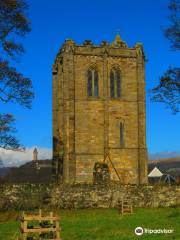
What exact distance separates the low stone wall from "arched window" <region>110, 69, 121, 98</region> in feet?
73.5

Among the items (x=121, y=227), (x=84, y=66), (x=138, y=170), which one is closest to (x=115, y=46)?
(x=84, y=66)

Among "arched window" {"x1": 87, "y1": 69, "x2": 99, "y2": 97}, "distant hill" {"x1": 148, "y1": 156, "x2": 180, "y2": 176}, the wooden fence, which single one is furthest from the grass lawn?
"distant hill" {"x1": 148, "y1": 156, "x2": 180, "y2": 176}

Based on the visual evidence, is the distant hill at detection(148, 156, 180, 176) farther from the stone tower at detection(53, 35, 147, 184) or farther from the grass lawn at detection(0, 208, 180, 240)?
the grass lawn at detection(0, 208, 180, 240)

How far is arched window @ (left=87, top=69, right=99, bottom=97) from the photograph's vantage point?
51.7 meters

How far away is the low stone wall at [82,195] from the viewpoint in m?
28.8

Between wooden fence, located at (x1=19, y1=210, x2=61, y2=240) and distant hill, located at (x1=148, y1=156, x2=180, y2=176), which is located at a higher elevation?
distant hill, located at (x1=148, y1=156, x2=180, y2=176)

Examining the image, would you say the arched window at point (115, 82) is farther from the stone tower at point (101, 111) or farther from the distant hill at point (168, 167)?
the distant hill at point (168, 167)

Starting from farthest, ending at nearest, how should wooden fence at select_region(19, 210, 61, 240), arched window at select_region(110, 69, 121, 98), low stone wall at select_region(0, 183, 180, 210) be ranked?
arched window at select_region(110, 69, 121, 98) < low stone wall at select_region(0, 183, 180, 210) < wooden fence at select_region(19, 210, 61, 240)

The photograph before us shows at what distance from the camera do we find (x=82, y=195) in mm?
29953

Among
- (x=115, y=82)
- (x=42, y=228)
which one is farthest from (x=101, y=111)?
(x=42, y=228)

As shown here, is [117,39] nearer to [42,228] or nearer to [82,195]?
[82,195]

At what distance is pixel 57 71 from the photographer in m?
55.1

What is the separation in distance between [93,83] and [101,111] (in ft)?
10.0

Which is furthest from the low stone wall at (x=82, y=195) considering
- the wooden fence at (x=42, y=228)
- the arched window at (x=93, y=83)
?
the arched window at (x=93, y=83)
